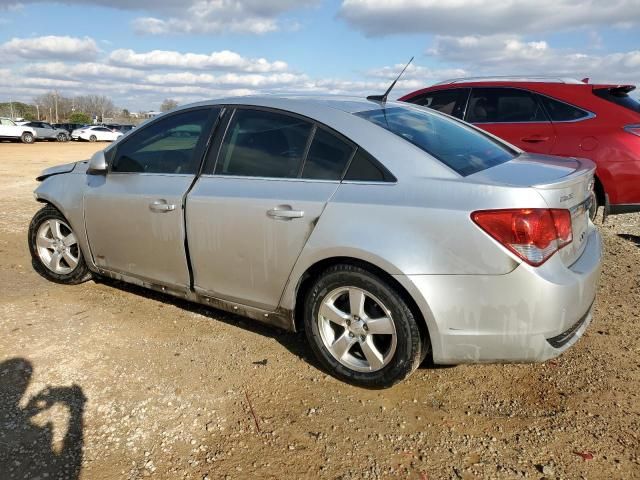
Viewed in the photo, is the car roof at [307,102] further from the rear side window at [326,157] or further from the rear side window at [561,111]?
the rear side window at [561,111]

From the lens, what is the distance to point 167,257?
144 inches

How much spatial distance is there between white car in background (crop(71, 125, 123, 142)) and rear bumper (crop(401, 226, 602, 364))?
41.4 m

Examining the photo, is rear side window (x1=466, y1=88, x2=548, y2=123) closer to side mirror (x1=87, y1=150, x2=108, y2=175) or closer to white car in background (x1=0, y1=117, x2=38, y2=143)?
side mirror (x1=87, y1=150, x2=108, y2=175)

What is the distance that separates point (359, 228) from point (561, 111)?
402 centimetres

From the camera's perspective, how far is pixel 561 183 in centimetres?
262

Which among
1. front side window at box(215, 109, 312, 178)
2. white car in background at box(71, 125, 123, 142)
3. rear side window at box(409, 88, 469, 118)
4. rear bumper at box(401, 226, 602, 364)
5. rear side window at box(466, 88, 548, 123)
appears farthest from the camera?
white car in background at box(71, 125, 123, 142)

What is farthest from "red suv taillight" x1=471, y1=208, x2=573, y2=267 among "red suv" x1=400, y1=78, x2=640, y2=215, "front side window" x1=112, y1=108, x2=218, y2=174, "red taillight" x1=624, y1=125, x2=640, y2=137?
"red taillight" x1=624, y1=125, x2=640, y2=137

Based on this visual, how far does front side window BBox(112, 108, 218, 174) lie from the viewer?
3611mm

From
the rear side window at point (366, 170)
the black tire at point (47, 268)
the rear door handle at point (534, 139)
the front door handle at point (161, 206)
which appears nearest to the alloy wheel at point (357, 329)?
the rear side window at point (366, 170)

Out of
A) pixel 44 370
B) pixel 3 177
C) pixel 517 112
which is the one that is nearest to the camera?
pixel 44 370

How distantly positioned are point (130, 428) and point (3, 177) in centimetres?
1239

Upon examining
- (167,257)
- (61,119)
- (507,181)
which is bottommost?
(61,119)

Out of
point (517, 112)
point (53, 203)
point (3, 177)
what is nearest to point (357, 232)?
→ point (53, 203)

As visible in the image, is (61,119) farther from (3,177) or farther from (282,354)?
(282,354)
